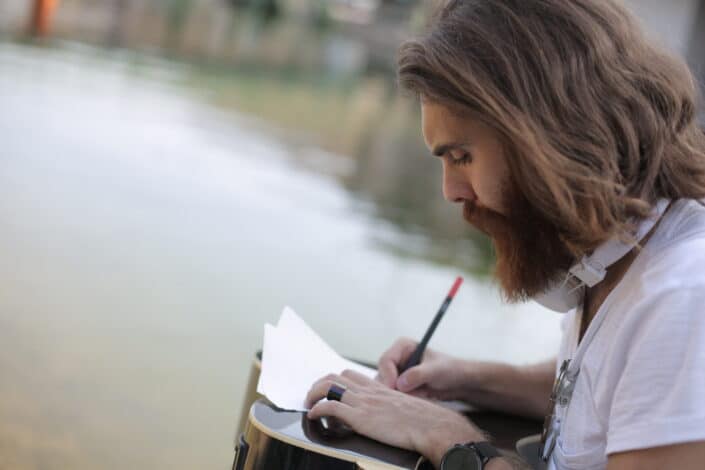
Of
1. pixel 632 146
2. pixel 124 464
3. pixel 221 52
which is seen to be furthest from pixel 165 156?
pixel 221 52

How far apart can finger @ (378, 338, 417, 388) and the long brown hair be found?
448 mm

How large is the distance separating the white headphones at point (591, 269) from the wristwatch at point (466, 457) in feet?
0.83

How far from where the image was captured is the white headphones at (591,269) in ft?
4.34

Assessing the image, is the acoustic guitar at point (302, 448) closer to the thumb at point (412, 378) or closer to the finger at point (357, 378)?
the finger at point (357, 378)

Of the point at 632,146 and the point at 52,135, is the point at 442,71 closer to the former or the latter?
the point at 632,146

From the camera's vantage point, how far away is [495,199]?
4.45ft

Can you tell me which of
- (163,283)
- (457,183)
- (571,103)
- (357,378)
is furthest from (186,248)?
(571,103)

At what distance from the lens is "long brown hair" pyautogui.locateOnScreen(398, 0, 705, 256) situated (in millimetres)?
1281

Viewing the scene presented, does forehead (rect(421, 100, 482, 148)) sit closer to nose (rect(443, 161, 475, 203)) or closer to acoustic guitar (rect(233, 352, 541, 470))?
nose (rect(443, 161, 475, 203))

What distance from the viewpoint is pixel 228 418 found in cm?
314

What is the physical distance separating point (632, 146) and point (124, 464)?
179 cm

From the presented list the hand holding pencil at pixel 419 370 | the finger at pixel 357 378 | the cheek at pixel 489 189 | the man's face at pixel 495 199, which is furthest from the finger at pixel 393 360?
the cheek at pixel 489 189

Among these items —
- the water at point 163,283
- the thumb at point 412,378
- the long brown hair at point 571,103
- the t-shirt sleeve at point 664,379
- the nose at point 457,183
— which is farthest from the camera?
the water at point 163,283

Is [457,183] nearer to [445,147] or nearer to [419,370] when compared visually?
[445,147]
